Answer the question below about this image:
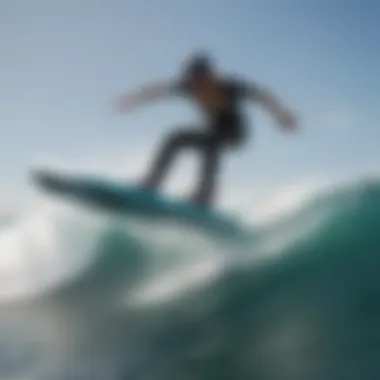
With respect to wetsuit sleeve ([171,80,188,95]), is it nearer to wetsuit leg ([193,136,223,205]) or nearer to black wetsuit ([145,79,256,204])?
black wetsuit ([145,79,256,204])

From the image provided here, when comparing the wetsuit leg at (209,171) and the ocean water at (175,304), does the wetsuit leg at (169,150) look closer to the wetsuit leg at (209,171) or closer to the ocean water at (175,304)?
the wetsuit leg at (209,171)

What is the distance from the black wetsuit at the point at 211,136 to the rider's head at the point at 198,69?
0.16ft

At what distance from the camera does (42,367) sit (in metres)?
2.88

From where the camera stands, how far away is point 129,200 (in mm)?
2832

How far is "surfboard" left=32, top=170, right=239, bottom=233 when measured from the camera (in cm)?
277

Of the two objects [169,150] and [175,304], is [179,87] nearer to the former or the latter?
[169,150]

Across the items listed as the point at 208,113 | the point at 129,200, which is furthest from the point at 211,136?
the point at 129,200

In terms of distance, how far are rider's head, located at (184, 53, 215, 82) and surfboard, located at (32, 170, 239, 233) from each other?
0.52 m

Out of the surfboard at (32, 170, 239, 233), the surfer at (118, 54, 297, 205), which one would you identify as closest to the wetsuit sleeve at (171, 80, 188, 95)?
the surfer at (118, 54, 297, 205)

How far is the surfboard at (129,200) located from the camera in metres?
2.77

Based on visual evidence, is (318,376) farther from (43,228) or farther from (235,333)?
(43,228)

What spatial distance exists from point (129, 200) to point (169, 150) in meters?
0.31

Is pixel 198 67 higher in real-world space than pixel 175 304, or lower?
higher

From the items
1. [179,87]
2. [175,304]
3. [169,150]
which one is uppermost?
[179,87]
